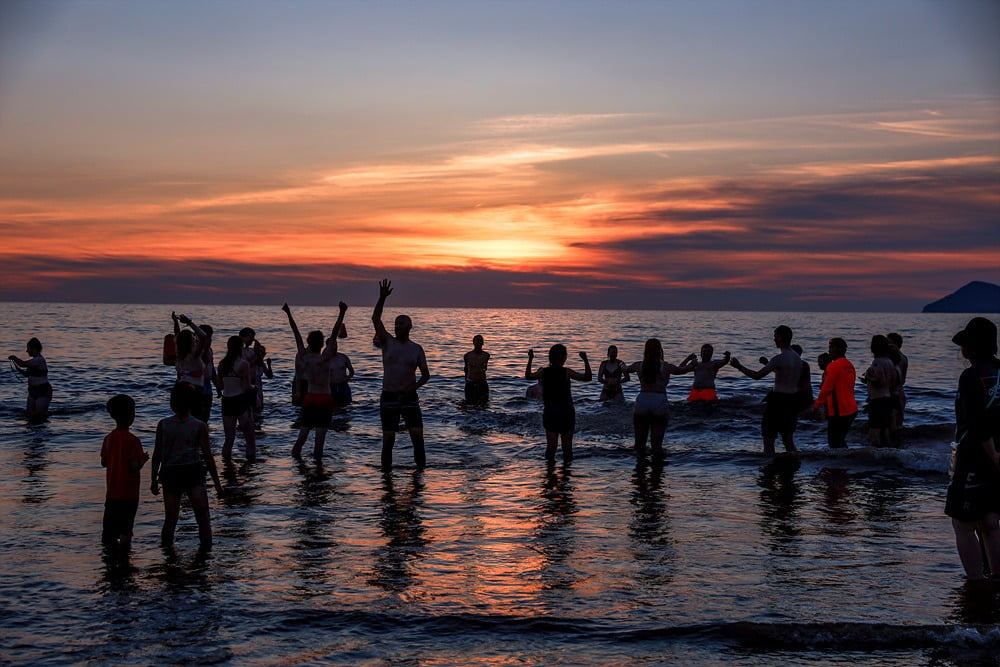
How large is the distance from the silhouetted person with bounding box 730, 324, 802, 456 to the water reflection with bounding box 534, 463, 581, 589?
3.42m

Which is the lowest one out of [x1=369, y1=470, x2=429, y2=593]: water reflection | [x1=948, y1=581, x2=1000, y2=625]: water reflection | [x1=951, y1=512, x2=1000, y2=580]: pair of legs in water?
[x1=369, y1=470, x2=429, y2=593]: water reflection

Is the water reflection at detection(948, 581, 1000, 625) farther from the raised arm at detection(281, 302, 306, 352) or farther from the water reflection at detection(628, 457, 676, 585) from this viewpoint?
the raised arm at detection(281, 302, 306, 352)

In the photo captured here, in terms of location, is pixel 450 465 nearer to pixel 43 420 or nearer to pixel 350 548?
pixel 350 548

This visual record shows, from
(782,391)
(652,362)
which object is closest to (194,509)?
(652,362)

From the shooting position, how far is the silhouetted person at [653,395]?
13.7m

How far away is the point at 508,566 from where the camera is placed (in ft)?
25.7

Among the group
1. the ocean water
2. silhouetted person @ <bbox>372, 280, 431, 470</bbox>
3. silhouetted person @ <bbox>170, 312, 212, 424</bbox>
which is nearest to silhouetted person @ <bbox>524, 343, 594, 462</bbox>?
the ocean water

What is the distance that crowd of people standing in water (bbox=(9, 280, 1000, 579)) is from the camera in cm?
663

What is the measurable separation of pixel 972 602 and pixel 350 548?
18.0 feet

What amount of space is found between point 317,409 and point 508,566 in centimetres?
675

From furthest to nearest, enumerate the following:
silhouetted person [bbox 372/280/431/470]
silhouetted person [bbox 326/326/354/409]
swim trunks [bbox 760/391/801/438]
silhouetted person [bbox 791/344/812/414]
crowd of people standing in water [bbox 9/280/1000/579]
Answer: silhouetted person [bbox 326/326/354/409], silhouetted person [bbox 791/344/812/414], swim trunks [bbox 760/391/801/438], silhouetted person [bbox 372/280/431/470], crowd of people standing in water [bbox 9/280/1000/579]

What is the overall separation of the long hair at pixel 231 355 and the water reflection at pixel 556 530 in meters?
5.14

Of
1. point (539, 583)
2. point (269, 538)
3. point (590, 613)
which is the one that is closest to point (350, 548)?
point (269, 538)

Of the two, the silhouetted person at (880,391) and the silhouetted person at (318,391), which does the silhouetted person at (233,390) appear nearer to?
the silhouetted person at (318,391)
